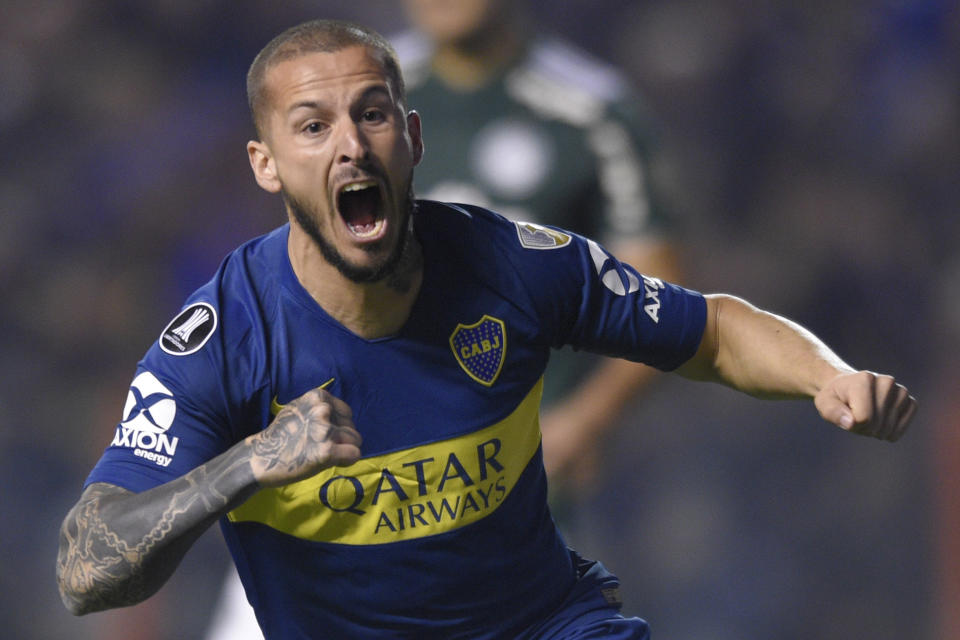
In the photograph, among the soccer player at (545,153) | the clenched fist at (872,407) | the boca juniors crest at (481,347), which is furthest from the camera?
the soccer player at (545,153)

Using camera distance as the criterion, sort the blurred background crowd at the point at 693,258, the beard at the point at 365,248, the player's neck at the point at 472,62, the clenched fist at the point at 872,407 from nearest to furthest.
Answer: the clenched fist at the point at 872,407, the beard at the point at 365,248, the player's neck at the point at 472,62, the blurred background crowd at the point at 693,258

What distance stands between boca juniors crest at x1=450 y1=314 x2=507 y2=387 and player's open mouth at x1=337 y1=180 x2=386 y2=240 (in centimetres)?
29

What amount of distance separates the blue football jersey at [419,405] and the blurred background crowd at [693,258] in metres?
3.55

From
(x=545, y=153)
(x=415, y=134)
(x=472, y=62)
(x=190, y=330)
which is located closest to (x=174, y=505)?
(x=190, y=330)

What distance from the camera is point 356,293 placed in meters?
2.98

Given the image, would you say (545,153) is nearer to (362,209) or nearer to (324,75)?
(362,209)

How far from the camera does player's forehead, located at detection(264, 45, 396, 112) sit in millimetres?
2922

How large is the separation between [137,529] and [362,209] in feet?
2.85

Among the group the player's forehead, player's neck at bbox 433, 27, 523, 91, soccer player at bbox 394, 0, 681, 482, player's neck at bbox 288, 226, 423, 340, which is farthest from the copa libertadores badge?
player's neck at bbox 433, 27, 523, 91

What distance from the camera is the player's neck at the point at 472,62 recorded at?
498 centimetres

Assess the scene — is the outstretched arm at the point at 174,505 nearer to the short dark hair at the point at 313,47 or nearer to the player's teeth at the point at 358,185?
the player's teeth at the point at 358,185

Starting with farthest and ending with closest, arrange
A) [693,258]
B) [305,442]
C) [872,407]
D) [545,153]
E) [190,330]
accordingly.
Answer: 1. [693,258]
2. [545,153]
3. [190,330]
4. [872,407]
5. [305,442]

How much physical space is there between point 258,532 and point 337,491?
23 cm

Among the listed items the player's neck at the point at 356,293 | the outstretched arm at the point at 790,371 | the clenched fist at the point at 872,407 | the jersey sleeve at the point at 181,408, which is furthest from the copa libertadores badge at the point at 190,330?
the clenched fist at the point at 872,407
